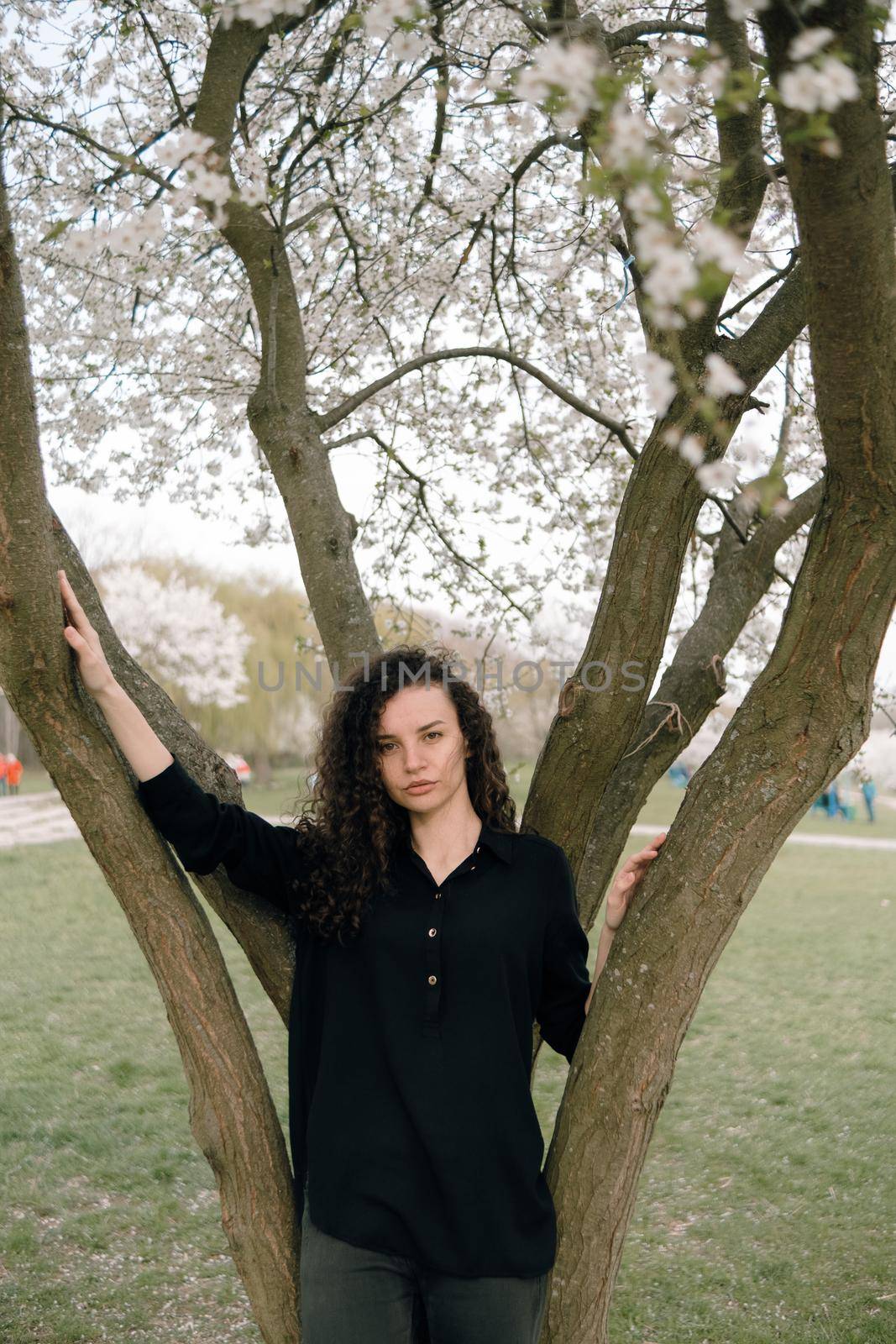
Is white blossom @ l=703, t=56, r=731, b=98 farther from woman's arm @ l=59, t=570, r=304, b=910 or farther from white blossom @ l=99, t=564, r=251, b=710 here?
white blossom @ l=99, t=564, r=251, b=710

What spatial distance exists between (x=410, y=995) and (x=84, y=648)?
2.76 ft

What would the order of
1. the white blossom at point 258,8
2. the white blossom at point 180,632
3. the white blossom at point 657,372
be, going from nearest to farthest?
the white blossom at point 657,372
the white blossom at point 258,8
the white blossom at point 180,632

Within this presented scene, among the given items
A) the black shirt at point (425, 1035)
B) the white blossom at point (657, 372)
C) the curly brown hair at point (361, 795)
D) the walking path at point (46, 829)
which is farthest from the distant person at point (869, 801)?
the white blossom at point (657, 372)

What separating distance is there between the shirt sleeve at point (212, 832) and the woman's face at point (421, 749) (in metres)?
0.26

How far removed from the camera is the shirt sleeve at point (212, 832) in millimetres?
2084

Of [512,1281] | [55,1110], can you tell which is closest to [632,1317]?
[512,1281]

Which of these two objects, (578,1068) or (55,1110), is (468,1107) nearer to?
(578,1068)

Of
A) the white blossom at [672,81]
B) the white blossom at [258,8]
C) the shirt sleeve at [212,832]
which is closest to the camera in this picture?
the white blossom at [672,81]

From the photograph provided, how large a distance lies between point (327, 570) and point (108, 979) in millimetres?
6794

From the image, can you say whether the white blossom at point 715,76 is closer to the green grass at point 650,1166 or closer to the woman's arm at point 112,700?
the woman's arm at point 112,700

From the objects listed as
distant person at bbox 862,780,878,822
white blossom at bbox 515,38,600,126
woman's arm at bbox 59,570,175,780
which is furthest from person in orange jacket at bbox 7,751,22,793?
white blossom at bbox 515,38,600,126

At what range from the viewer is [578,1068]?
210cm

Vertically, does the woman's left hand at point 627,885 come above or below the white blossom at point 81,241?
below

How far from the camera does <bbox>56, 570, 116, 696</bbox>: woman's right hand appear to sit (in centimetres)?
204
